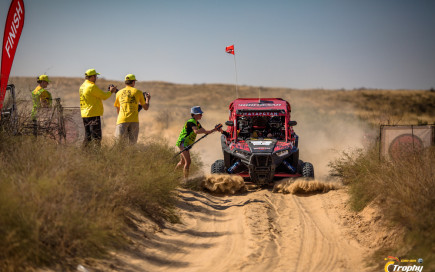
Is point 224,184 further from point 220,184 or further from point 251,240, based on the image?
point 251,240

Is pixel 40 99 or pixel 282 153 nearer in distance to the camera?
pixel 40 99

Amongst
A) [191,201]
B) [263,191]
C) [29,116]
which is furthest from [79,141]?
[263,191]

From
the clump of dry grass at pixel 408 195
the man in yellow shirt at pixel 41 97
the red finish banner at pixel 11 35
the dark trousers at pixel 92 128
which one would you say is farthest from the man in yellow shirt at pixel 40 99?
the clump of dry grass at pixel 408 195

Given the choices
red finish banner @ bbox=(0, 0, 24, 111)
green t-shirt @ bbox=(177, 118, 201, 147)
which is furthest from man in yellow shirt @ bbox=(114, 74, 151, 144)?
red finish banner @ bbox=(0, 0, 24, 111)

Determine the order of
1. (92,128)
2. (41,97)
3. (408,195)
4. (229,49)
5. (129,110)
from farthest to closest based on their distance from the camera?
(229,49) → (129,110) → (41,97) → (92,128) → (408,195)

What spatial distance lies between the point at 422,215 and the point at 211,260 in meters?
2.91

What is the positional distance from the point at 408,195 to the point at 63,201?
4.75m

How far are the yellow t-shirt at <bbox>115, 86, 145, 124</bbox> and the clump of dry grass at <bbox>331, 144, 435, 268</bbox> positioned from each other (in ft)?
16.0

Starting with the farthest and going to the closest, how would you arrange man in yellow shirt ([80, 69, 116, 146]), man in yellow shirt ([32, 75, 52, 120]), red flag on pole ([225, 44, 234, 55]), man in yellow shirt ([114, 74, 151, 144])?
red flag on pole ([225, 44, 234, 55]) < man in yellow shirt ([114, 74, 151, 144]) < man in yellow shirt ([80, 69, 116, 146]) < man in yellow shirt ([32, 75, 52, 120])

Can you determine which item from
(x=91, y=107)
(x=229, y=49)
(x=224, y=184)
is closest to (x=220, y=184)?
(x=224, y=184)

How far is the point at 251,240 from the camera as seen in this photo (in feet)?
28.5

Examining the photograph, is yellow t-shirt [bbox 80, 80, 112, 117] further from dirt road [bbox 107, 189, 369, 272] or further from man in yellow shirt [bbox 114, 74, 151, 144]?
dirt road [bbox 107, 189, 369, 272]

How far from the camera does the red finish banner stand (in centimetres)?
966

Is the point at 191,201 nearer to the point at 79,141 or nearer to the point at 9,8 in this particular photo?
the point at 79,141
